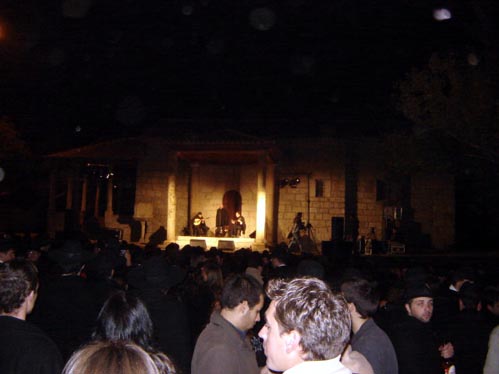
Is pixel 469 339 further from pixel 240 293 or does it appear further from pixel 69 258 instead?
pixel 69 258

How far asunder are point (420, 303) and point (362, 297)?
83 centimetres

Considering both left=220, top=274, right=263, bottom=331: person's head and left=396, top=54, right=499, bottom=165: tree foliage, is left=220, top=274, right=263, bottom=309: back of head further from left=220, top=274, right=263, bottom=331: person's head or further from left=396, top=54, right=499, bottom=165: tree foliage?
left=396, top=54, right=499, bottom=165: tree foliage

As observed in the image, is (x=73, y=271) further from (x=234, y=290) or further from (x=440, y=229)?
(x=440, y=229)

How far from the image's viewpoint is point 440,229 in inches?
995

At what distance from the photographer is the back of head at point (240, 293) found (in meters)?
3.54

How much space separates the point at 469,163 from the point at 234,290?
14642mm

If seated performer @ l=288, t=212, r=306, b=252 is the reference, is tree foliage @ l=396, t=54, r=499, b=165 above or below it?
above

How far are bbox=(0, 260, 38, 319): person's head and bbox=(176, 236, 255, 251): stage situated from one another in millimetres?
17921

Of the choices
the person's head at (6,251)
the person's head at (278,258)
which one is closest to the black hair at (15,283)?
the person's head at (6,251)

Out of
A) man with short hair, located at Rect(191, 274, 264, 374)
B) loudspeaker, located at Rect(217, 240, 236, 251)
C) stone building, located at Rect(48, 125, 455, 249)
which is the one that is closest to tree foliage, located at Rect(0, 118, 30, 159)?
stone building, located at Rect(48, 125, 455, 249)

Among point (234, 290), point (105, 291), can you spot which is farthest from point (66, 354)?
point (234, 290)

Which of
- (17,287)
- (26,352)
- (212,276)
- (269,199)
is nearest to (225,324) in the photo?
(26,352)

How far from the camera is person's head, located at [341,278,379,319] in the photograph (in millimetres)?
3717

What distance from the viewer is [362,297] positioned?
147 inches
